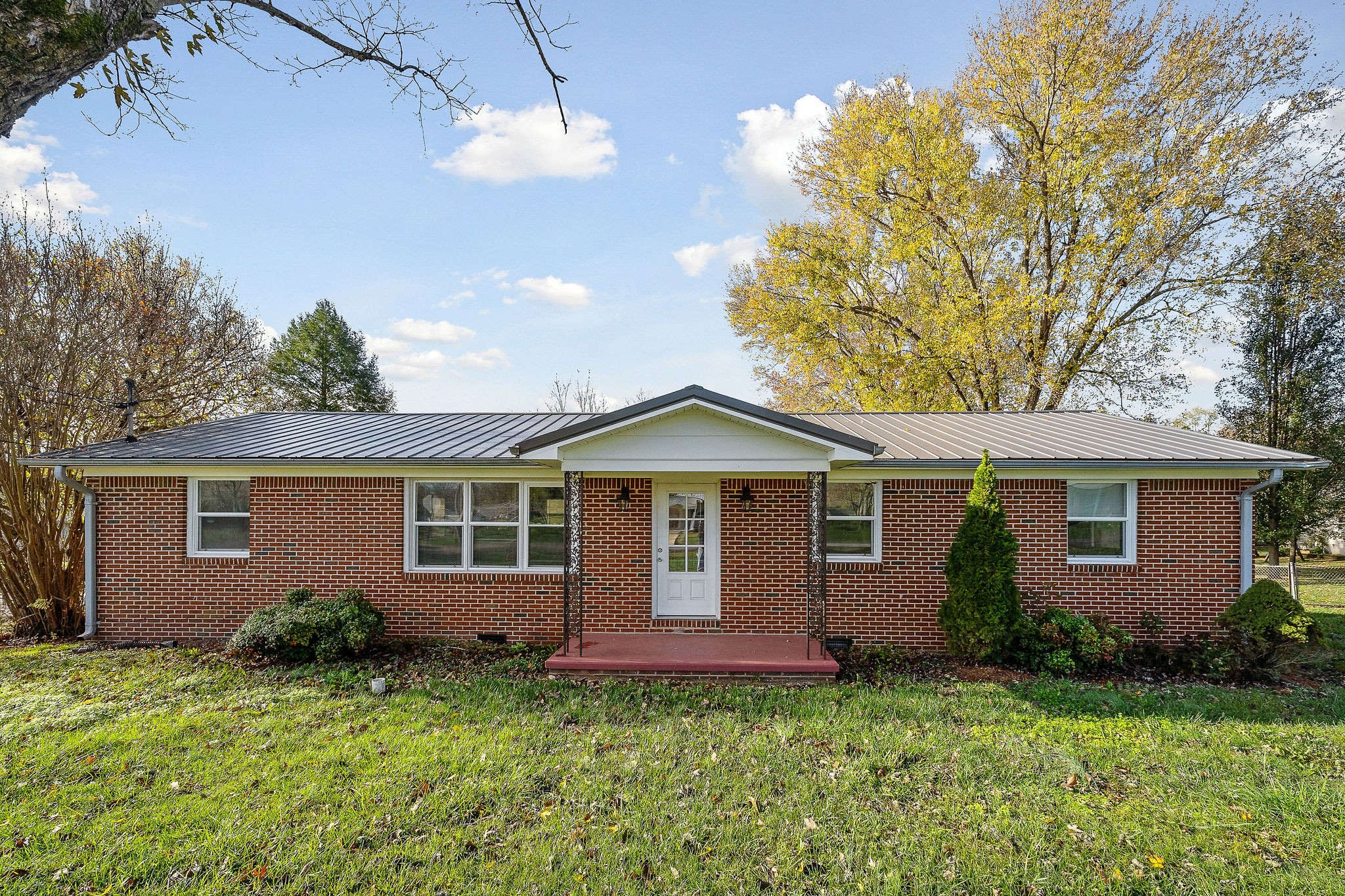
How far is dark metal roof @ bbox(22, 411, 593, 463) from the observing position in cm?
869

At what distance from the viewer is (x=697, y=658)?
25.1ft

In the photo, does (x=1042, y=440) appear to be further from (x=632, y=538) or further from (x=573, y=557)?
(x=573, y=557)

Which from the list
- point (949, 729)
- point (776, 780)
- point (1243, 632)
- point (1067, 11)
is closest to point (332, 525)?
point (776, 780)

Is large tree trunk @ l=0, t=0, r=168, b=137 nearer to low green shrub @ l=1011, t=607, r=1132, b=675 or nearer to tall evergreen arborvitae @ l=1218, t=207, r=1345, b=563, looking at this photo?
low green shrub @ l=1011, t=607, r=1132, b=675

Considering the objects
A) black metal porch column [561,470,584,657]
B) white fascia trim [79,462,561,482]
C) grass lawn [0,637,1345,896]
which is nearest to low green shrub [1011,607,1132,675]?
grass lawn [0,637,1345,896]

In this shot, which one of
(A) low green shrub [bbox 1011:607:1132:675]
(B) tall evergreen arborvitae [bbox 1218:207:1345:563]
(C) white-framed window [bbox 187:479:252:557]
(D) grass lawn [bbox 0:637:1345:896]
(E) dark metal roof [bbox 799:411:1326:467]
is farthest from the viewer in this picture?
(B) tall evergreen arborvitae [bbox 1218:207:1345:563]

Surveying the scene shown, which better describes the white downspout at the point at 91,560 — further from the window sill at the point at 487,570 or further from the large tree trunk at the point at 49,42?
the large tree trunk at the point at 49,42

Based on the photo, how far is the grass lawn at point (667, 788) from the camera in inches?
150

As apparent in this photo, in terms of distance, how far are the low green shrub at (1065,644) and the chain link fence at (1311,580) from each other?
32.0 feet

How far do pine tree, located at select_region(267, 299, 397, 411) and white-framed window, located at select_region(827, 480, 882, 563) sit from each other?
29.6 m

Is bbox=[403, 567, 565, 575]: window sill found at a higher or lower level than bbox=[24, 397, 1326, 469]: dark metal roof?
lower

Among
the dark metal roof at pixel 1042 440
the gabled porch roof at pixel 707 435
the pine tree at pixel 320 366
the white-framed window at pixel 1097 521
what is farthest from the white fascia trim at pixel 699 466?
the pine tree at pixel 320 366

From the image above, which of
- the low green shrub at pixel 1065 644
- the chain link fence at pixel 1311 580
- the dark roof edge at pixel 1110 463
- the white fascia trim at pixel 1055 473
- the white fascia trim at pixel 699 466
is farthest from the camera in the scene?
the chain link fence at pixel 1311 580

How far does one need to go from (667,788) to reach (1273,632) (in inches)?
329
